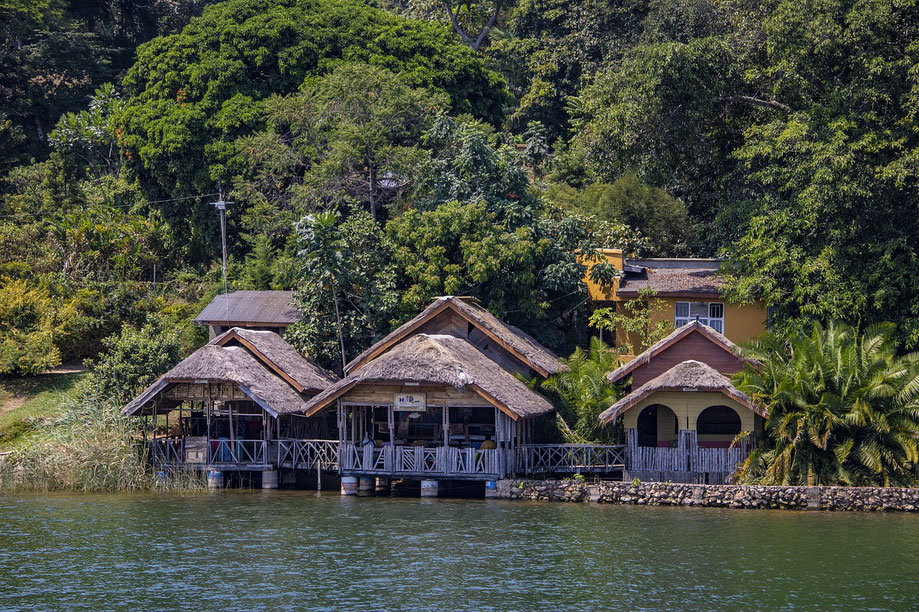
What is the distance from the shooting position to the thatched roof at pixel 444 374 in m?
32.9

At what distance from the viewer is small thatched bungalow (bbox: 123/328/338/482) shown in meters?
35.0

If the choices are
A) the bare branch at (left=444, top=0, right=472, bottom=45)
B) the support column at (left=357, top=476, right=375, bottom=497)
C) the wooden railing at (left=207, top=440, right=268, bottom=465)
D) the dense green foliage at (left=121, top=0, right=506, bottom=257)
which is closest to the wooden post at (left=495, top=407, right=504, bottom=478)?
the support column at (left=357, top=476, right=375, bottom=497)

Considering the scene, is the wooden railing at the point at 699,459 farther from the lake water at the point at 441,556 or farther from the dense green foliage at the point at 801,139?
the dense green foliage at the point at 801,139

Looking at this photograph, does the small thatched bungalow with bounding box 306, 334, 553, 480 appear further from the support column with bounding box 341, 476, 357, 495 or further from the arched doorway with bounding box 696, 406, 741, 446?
the arched doorway with bounding box 696, 406, 741, 446

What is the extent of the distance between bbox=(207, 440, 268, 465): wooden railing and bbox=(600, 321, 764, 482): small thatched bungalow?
1037 centimetres

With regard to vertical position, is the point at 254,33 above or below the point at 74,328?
above

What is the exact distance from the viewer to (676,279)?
41.2m

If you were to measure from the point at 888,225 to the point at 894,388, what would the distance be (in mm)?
6122

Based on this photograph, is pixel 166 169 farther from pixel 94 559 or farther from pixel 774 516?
pixel 774 516

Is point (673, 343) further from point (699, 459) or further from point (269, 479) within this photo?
point (269, 479)

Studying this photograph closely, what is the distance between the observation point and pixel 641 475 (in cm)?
3391

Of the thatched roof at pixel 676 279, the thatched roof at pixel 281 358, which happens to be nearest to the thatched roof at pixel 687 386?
the thatched roof at pixel 676 279

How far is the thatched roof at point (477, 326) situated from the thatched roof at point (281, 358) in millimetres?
1385

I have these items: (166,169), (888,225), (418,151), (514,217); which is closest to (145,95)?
(166,169)
